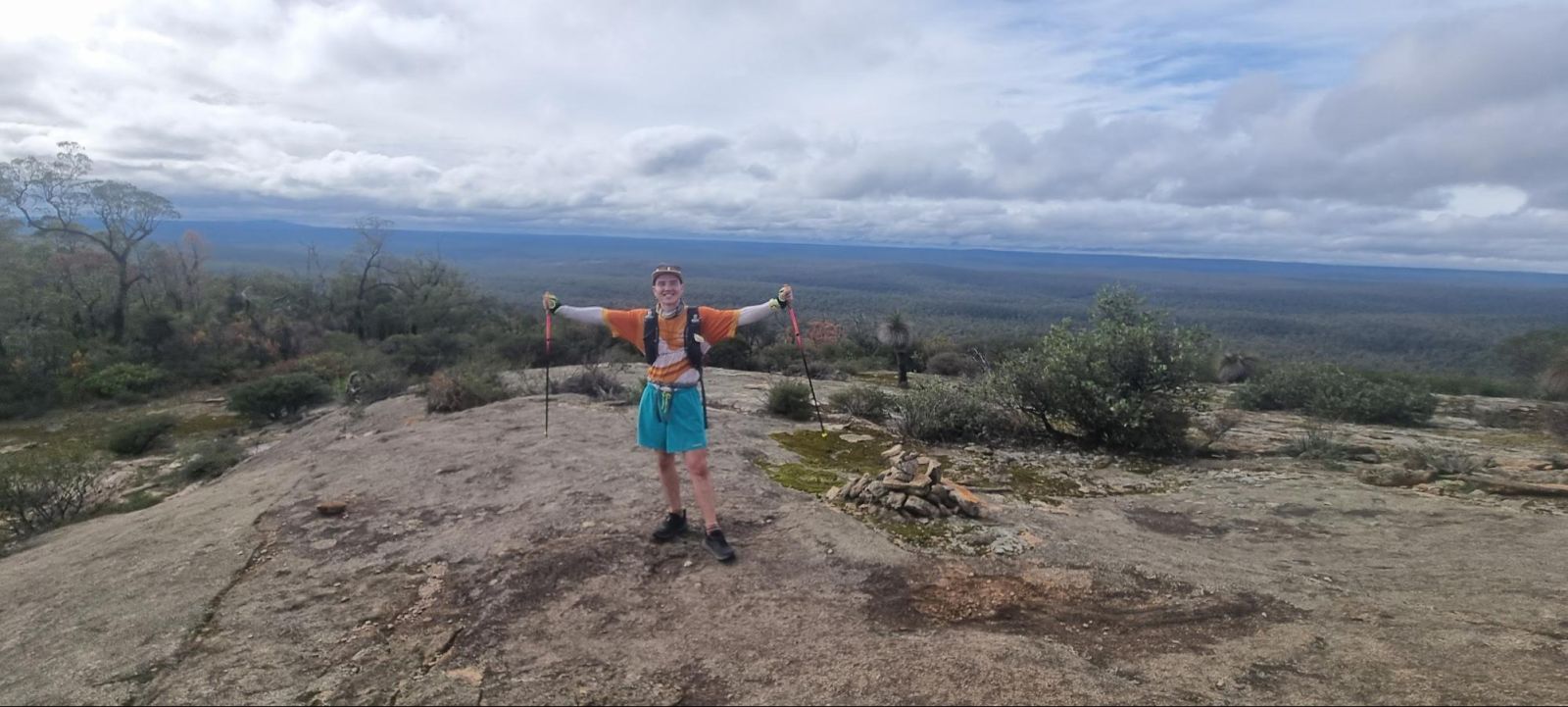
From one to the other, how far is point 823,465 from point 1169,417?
4.93m

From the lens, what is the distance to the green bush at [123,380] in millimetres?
24828

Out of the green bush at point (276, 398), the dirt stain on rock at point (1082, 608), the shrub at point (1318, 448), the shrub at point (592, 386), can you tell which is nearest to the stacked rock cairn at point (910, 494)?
the dirt stain on rock at point (1082, 608)

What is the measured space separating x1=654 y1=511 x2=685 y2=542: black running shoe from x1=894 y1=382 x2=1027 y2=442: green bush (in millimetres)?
5949

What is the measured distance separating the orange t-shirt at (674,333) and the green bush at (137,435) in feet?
52.1

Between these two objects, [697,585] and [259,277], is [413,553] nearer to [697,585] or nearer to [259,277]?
[697,585]

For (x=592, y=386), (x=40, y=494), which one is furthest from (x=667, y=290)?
(x=40, y=494)

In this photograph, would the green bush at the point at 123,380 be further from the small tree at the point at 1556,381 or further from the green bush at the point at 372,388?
the small tree at the point at 1556,381

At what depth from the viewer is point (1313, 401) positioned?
1495 cm

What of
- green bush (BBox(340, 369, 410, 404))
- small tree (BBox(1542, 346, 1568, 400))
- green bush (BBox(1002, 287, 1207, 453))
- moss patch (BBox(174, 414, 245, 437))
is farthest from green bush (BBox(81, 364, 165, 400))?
small tree (BBox(1542, 346, 1568, 400))

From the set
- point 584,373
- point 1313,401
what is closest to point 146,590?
point 584,373

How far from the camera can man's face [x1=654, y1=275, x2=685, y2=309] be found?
5.87 metres

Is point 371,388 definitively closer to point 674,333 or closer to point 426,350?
point 426,350

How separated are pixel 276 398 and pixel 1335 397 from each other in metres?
23.2

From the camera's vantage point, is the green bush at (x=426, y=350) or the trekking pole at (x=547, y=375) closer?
the trekking pole at (x=547, y=375)
